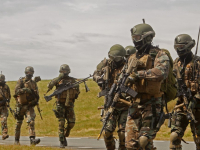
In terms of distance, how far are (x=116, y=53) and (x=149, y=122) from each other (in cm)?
282

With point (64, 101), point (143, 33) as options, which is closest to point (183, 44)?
point (143, 33)

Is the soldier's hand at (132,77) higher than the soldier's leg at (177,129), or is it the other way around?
the soldier's hand at (132,77)

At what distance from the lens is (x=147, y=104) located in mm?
8109

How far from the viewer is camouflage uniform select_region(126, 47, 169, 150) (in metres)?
7.90

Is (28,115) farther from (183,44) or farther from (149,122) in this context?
(149,122)

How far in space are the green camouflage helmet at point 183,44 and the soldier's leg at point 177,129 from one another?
4.45ft

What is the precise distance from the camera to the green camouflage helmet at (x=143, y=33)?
27.0 ft

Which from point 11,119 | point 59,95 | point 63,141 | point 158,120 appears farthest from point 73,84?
point 11,119

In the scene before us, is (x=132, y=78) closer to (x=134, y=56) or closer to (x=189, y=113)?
(x=134, y=56)

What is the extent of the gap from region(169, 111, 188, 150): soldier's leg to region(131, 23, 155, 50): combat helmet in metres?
2.15

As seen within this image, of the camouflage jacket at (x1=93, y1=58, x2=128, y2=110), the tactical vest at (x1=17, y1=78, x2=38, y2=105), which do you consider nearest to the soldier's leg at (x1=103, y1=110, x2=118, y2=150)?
the camouflage jacket at (x1=93, y1=58, x2=128, y2=110)

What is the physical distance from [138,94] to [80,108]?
25726 mm

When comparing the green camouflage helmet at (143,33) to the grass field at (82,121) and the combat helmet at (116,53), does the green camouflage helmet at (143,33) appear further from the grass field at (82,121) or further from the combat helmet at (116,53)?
the grass field at (82,121)

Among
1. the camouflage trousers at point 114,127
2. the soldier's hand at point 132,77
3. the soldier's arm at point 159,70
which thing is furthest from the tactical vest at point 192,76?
the soldier's hand at point 132,77
